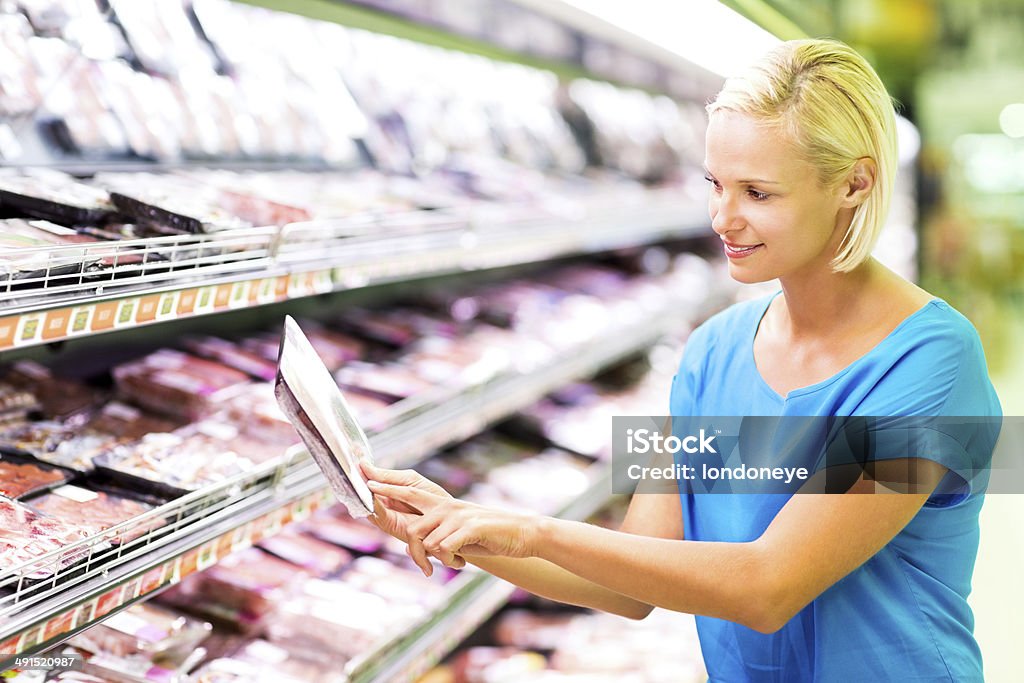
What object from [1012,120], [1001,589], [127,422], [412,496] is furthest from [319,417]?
[1012,120]

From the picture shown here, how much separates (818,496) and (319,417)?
23.1 inches

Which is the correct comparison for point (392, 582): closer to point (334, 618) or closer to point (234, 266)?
point (334, 618)

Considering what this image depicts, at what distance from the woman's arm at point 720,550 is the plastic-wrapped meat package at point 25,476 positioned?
1.97ft

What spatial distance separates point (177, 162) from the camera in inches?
79.7

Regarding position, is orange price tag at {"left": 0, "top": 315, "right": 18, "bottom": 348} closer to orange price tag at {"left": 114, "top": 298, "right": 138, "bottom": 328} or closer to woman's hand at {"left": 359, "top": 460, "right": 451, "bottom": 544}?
orange price tag at {"left": 114, "top": 298, "right": 138, "bottom": 328}

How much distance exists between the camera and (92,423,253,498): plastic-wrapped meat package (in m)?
1.47

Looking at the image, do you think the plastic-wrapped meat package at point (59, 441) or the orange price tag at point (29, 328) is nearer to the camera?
the orange price tag at point (29, 328)

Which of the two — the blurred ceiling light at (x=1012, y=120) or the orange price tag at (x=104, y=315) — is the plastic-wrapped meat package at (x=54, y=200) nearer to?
the orange price tag at (x=104, y=315)

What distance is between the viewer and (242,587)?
6.57 feet

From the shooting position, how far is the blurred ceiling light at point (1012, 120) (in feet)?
34.2

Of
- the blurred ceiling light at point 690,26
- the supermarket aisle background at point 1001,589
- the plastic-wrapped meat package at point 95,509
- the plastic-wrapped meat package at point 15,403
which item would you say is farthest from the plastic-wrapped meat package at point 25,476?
the supermarket aisle background at point 1001,589

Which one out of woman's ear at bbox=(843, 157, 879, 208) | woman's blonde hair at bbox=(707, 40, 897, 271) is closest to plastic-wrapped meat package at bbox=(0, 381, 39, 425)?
woman's blonde hair at bbox=(707, 40, 897, 271)

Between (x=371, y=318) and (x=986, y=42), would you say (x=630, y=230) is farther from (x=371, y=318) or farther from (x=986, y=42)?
(x=986, y=42)

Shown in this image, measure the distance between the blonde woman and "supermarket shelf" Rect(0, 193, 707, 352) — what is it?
0.39 metres
